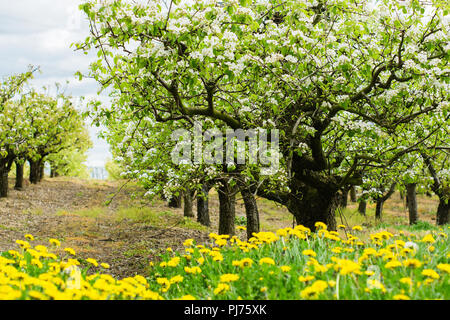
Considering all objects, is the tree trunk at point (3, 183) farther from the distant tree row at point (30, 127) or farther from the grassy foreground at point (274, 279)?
the grassy foreground at point (274, 279)

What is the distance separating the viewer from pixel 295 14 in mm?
6723

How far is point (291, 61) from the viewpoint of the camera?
673 centimetres

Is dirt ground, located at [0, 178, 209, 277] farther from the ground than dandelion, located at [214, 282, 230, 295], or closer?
closer

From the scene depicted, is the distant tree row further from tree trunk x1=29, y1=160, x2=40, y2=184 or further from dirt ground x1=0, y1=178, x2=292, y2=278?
dirt ground x1=0, y1=178, x2=292, y2=278

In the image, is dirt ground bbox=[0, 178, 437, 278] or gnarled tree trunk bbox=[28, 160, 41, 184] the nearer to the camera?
dirt ground bbox=[0, 178, 437, 278]

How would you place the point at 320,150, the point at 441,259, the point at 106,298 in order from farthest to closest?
the point at 320,150
the point at 441,259
the point at 106,298

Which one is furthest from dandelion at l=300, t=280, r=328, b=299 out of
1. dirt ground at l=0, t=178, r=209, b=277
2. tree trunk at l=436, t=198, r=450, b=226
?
tree trunk at l=436, t=198, r=450, b=226

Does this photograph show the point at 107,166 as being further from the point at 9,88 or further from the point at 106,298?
the point at 106,298

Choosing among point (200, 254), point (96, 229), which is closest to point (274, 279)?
point (200, 254)

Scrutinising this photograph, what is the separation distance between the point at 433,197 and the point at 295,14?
38.6 m

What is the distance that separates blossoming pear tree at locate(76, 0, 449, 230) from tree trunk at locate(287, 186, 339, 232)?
3 centimetres

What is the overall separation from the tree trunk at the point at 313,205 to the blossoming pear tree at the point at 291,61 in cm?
3

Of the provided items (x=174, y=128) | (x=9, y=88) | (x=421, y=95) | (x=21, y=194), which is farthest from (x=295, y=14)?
(x=21, y=194)

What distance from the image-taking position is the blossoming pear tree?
245 inches
